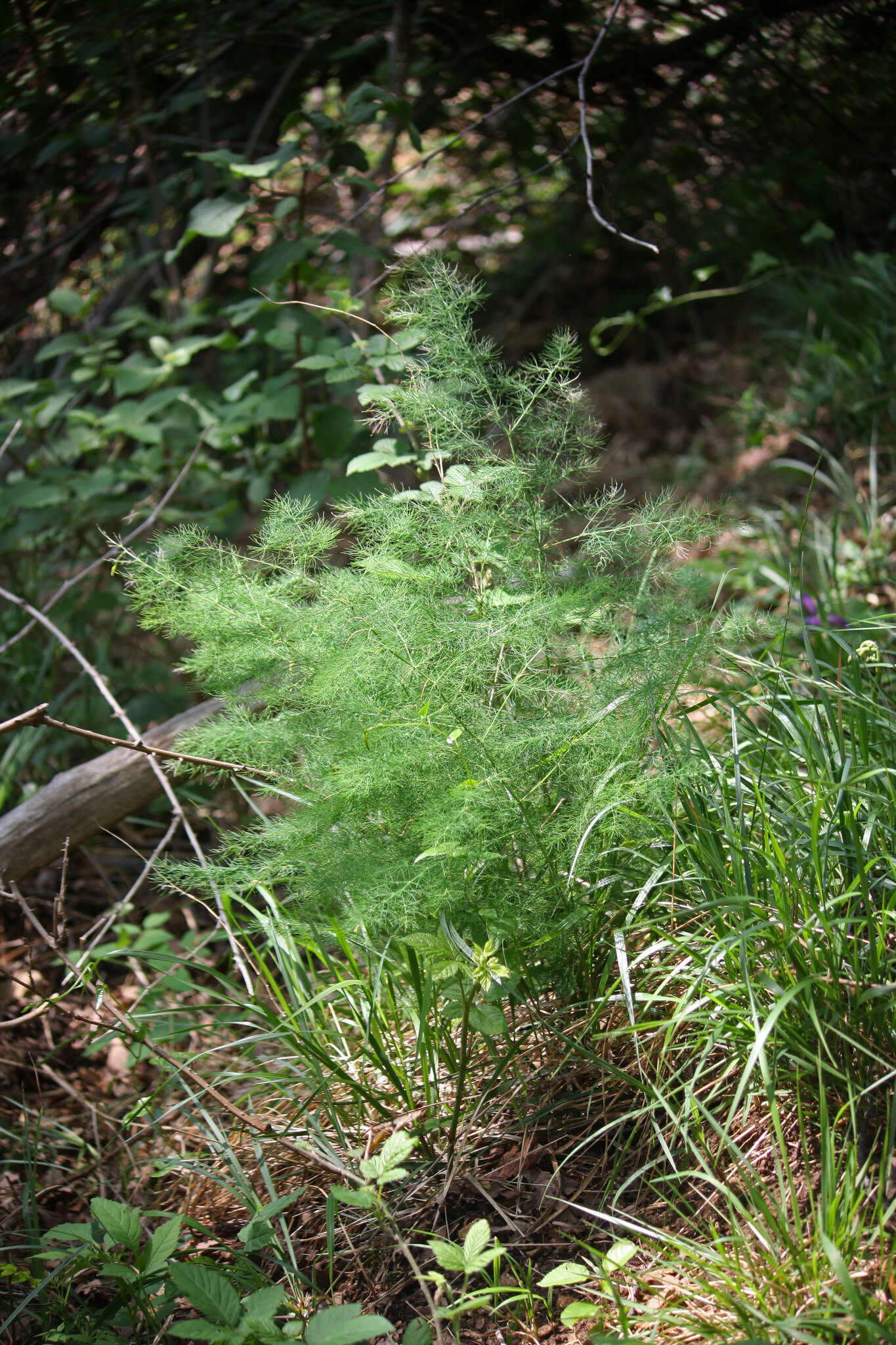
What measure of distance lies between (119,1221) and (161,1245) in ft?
0.24

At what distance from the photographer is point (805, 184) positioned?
3.59 m

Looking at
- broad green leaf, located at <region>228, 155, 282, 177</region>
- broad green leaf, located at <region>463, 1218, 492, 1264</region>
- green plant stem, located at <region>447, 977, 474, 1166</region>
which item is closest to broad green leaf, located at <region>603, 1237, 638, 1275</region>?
broad green leaf, located at <region>463, 1218, 492, 1264</region>

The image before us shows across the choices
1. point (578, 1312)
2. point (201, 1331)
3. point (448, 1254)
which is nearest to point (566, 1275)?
point (578, 1312)

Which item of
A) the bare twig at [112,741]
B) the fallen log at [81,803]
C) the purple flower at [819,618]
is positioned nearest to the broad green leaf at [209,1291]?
the bare twig at [112,741]

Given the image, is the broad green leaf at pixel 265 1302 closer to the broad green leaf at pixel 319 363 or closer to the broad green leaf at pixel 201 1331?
the broad green leaf at pixel 201 1331

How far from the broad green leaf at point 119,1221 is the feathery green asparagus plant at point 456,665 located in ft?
1.62

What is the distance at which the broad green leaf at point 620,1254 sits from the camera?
1178 mm

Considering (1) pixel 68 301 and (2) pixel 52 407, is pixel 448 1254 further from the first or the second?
(1) pixel 68 301

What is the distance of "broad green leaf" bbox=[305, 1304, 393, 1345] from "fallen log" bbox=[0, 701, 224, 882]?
123 cm

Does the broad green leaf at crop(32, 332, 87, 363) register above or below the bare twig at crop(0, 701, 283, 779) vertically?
above

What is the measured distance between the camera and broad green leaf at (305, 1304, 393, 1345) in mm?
1066

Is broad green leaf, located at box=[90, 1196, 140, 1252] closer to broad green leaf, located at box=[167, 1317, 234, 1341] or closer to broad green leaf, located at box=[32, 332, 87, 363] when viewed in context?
broad green leaf, located at box=[167, 1317, 234, 1341]

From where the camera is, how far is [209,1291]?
1204 millimetres

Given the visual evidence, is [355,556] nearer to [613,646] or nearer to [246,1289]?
[613,646]
